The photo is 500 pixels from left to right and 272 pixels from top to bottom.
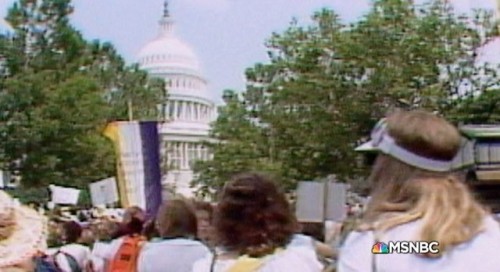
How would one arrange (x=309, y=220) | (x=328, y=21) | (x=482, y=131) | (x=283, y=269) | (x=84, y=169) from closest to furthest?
1. (x=283, y=269)
2. (x=309, y=220)
3. (x=482, y=131)
4. (x=328, y=21)
5. (x=84, y=169)

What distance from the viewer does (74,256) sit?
8.29 metres

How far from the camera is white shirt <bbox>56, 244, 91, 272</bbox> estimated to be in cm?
811

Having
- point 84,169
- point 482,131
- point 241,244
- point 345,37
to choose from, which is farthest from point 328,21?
point 241,244

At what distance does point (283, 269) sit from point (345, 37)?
86.6 ft

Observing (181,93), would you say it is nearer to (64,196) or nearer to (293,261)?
(64,196)

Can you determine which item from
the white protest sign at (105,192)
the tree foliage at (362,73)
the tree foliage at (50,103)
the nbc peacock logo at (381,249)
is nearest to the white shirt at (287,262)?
the nbc peacock logo at (381,249)

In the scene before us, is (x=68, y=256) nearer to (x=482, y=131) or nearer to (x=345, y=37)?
(x=482, y=131)

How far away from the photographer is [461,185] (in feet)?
8.89

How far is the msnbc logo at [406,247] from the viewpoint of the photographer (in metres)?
2.59

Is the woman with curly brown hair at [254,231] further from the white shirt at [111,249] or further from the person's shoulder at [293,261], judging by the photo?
the white shirt at [111,249]

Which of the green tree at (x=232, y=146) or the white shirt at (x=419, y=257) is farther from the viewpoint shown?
the green tree at (x=232, y=146)

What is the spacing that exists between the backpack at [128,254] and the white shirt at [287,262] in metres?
3.25

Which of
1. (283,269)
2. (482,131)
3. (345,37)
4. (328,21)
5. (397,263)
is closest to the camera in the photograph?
(397,263)

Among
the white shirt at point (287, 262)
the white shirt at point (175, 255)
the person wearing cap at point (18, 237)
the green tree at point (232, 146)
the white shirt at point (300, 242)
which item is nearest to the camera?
the person wearing cap at point (18, 237)
